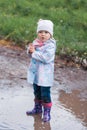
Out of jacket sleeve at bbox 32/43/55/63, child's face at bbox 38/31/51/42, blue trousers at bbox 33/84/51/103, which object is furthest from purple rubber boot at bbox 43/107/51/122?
child's face at bbox 38/31/51/42

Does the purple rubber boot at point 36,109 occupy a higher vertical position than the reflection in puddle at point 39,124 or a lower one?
higher

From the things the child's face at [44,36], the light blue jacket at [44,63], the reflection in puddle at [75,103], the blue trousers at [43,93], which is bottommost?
the reflection in puddle at [75,103]

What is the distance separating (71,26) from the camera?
1127 centimetres

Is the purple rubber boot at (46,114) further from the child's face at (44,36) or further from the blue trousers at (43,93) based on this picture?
the child's face at (44,36)

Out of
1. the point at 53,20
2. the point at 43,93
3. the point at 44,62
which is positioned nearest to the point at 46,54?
the point at 44,62

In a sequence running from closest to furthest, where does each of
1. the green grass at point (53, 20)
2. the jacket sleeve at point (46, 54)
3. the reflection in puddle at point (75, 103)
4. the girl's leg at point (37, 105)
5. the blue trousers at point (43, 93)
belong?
the jacket sleeve at point (46, 54) → the blue trousers at point (43, 93) → the girl's leg at point (37, 105) → the reflection in puddle at point (75, 103) → the green grass at point (53, 20)

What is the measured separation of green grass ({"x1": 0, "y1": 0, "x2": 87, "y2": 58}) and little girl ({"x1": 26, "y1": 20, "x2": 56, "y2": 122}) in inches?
122

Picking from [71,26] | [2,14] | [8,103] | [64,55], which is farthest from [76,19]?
[8,103]

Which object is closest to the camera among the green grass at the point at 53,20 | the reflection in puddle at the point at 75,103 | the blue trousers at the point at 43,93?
the blue trousers at the point at 43,93

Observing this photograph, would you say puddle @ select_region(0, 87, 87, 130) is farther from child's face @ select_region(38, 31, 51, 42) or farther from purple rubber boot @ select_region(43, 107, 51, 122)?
child's face @ select_region(38, 31, 51, 42)

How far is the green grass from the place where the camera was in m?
9.59

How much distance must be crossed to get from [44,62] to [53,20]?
5734 millimetres

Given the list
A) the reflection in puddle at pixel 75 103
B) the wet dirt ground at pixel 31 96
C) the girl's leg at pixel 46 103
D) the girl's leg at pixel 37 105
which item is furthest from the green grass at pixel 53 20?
the girl's leg at pixel 46 103

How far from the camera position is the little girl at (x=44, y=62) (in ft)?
19.0
